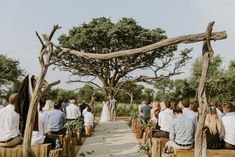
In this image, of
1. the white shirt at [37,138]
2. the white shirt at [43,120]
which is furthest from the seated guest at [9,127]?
the white shirt at [43,120]

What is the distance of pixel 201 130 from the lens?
19.9 feet

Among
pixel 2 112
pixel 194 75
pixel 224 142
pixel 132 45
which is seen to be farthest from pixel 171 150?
pixel 194 75

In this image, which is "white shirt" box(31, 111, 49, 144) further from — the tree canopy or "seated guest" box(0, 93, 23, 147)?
the tree canopy

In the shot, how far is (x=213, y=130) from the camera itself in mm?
9688

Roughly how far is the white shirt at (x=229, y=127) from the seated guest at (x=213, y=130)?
130 millimetres

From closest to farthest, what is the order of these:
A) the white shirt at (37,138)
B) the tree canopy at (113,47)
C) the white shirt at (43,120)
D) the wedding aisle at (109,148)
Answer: the white shirt at (37,138), the white shirt at (43,120), the wedding aisle at (109,148), the tree canopy at (113,47)

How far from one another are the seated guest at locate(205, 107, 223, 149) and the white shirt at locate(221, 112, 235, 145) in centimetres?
13

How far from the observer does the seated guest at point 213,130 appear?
9633mm

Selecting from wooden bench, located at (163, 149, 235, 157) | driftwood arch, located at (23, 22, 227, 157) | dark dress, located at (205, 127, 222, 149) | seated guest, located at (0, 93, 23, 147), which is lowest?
wooden bench, located at (163, 149, 235, 157)

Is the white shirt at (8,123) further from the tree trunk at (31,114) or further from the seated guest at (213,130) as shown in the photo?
A: the seated guest at (213,130)

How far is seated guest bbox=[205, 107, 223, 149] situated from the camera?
9633 millimetres

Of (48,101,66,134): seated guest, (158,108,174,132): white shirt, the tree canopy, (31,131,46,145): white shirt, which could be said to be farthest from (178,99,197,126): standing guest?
the tree canopy

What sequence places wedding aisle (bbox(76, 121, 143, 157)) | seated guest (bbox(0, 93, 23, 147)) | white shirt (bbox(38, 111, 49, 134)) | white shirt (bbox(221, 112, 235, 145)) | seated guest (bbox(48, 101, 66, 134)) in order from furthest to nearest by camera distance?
1. wedding aisle (bbox(76, 121, 143, 157))
2. seated guest (bbox(48, 101, 66, 134))
3. white shirt (bbox(38, 111, 49, 134))
4. white shirt (bbox(221, 112, 235, 145))
5. seated guest (bbox(0, 93, 23, 147))

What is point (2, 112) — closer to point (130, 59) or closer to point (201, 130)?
point (201, 130)
